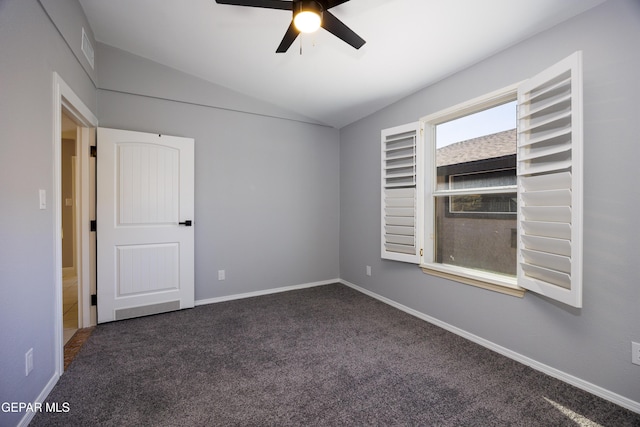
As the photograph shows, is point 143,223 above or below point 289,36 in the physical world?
below

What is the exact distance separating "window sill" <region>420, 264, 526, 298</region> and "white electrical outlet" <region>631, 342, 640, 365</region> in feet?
1.94

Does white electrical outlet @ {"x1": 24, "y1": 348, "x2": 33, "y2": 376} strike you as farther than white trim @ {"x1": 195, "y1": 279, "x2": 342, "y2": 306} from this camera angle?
No

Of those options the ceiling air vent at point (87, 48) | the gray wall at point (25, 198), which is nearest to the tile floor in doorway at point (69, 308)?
the gray wall at point (25, 198)

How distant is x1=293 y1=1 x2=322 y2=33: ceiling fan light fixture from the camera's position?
1563 millimetres

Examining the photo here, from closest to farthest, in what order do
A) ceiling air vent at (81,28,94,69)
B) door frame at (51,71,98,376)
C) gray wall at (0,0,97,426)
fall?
gray wall at (0,0,97,426) → door frame at (51,71,98,376) → ceiling air vent at (81,28,94,69)

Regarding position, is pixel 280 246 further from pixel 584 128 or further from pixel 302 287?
pixel 584 128

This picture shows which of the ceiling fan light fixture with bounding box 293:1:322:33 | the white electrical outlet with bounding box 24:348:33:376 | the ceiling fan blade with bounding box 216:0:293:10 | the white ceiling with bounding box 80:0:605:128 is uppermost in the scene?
the white ceiling with bounding box 80:0:605:128

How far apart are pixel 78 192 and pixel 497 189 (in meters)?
4.03

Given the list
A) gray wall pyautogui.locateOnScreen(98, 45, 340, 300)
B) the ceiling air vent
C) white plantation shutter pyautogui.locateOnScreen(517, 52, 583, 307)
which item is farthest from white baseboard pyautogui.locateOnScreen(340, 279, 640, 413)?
the ceiling air vent

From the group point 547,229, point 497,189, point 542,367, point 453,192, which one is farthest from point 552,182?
point 542,367

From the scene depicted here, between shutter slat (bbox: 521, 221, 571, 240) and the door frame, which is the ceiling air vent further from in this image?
shutter slat (bbox: 521, 221, 571, 240)

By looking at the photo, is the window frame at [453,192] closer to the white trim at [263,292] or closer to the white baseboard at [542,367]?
the white baseboard at [542,367]

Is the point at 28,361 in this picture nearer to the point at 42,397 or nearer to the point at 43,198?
the point at 42,397

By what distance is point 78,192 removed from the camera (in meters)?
2.79
